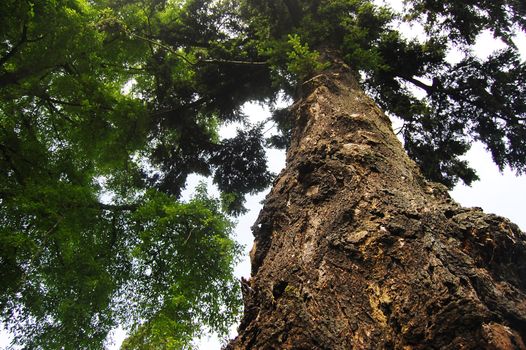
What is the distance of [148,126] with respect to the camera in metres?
9.02

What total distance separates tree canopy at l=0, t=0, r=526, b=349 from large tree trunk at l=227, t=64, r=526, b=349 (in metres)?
3.19

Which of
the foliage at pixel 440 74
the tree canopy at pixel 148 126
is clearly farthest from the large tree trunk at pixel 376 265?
the foliage at pixel 440 74

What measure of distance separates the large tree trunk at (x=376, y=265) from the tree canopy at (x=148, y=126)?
3.19m

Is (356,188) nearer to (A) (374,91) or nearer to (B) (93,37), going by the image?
(B) (93,37)

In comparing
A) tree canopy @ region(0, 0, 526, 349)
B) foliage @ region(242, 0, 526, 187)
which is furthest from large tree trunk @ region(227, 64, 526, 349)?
foliage @ region(242, 0, 526, 187)

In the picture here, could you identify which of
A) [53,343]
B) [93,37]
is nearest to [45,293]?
[53,343]

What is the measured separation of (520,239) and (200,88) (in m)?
9.57

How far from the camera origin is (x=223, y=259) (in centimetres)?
837

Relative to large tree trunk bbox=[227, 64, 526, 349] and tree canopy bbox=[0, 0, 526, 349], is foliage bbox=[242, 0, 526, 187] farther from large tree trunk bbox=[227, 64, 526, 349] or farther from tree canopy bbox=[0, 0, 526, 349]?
large tree trunk bbox=[227, 64, 526, 349]

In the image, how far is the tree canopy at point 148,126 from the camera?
7.01 meters

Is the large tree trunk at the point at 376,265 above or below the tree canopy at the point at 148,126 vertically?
below

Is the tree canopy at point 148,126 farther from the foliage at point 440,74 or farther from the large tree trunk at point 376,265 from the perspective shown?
the large tree trunk at point 376,265

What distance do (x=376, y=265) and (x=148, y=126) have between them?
7.56m

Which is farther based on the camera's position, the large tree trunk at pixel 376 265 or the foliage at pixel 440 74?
the foliage at pixel 440 74
